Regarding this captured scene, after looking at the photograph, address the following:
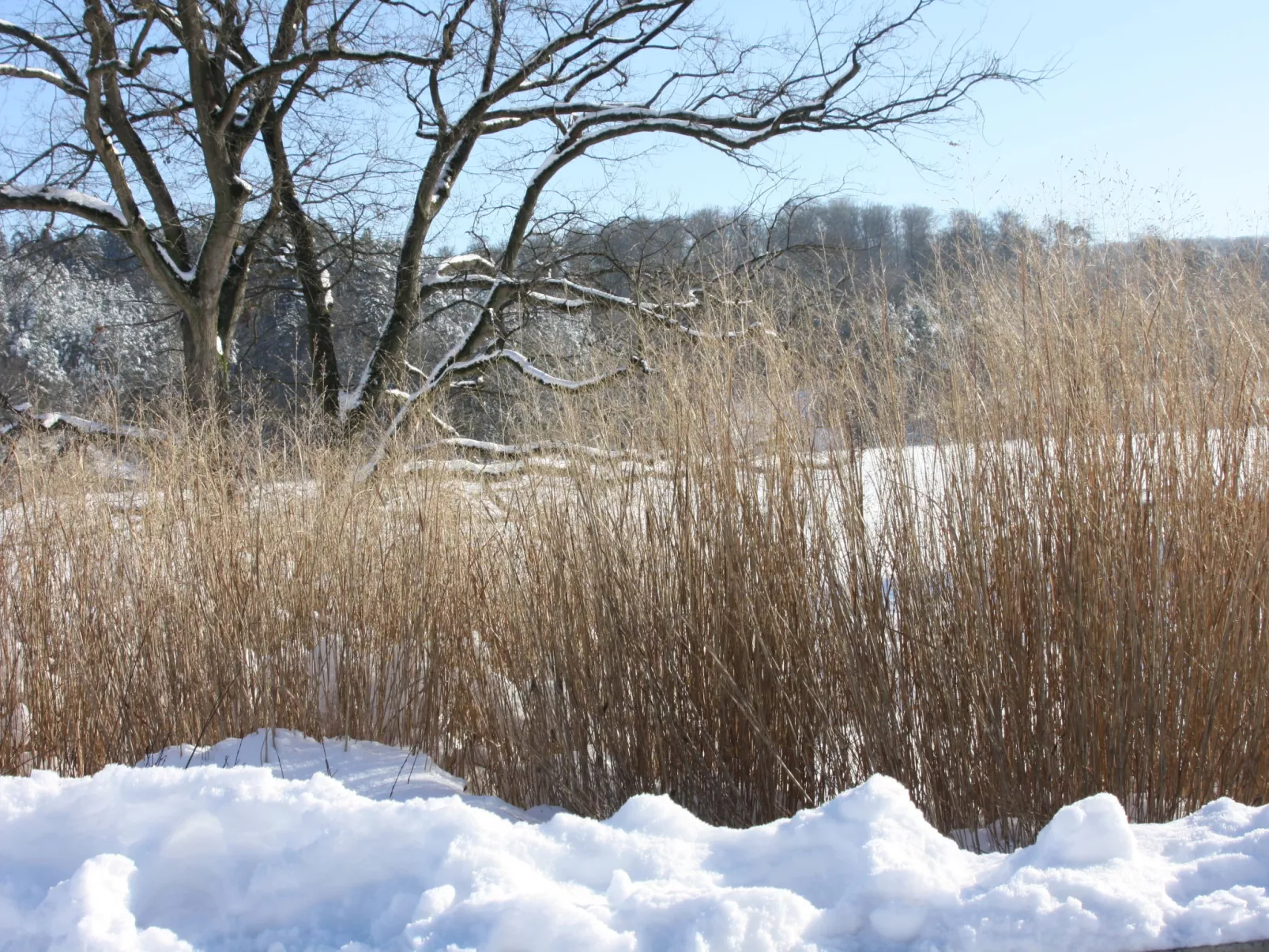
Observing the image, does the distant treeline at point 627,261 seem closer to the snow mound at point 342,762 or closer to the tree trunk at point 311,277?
the tree trunk at point 311,277

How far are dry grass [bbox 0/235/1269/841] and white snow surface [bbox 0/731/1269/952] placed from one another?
2.55 feet

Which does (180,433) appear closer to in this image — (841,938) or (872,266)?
(872,266)

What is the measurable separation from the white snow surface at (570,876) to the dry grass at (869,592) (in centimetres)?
78

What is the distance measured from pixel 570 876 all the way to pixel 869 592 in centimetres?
144

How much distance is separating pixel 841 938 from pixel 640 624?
5.37 ft

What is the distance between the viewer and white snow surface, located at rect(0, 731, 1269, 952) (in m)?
1.52

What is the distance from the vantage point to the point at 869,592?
286 centimetres

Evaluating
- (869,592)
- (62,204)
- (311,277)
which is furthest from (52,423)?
(869,592)

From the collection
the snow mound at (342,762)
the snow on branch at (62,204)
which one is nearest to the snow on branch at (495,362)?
the snow mound at (342,762)

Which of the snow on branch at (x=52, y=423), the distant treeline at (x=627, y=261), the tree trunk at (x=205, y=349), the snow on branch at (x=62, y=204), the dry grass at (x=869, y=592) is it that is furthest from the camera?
the tree trunk at (x=205, y=349)

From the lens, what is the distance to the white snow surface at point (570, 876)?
1.52 m

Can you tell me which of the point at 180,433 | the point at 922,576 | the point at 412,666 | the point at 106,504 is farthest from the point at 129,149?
the point at 922,576

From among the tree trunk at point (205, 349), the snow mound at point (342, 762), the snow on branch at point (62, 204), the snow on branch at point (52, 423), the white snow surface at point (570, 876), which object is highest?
the snow on branch at point (62, 204)

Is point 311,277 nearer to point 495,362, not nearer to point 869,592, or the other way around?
point 495,362
